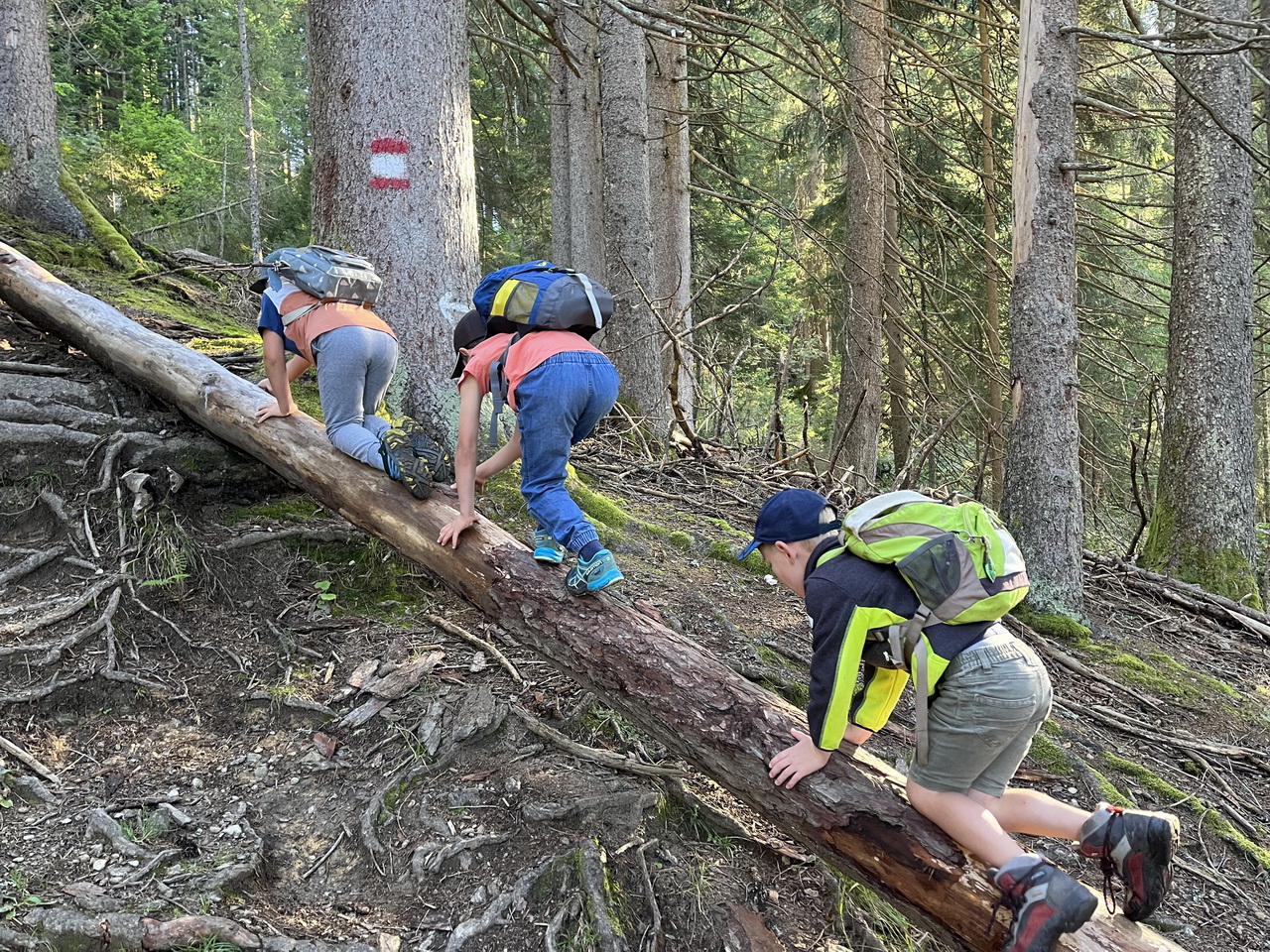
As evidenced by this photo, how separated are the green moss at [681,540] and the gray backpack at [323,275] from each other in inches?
99.0

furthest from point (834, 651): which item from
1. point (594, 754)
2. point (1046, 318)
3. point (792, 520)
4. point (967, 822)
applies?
point (1046, 318)

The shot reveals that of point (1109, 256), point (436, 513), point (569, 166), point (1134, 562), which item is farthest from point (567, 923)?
point (569, 166)

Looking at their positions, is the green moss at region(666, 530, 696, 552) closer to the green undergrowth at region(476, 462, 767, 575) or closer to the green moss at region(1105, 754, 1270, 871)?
the green undergrowth at region(476, 462, 767, 575)

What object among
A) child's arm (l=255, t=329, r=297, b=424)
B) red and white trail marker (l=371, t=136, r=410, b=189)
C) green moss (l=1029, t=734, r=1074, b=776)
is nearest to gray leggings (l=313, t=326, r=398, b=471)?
child's arm (l=255, t=329, r=297, b=424)

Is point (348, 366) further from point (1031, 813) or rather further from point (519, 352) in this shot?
point (1031, 813)

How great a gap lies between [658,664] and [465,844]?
997 mm

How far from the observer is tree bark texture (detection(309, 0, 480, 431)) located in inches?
183

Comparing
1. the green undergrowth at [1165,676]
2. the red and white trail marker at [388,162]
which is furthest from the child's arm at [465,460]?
the green undergrowth at [1165,676]

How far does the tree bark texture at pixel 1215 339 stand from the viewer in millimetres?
7086

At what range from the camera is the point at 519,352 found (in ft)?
11.4

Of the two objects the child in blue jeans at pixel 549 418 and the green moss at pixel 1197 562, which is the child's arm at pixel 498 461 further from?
the green moss at pixel 1197 562

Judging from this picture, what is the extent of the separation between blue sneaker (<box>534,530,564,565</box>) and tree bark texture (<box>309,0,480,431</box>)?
5.10ft

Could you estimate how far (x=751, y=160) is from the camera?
1923 centimetres

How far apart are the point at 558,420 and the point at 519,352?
338 millimetres
